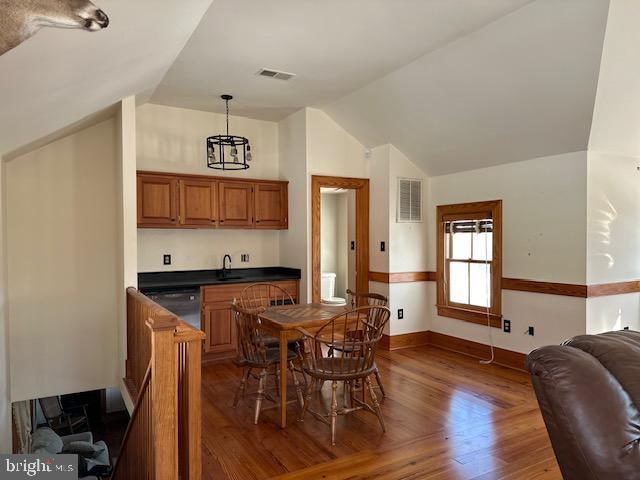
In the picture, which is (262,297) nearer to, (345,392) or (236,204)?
(236,204)

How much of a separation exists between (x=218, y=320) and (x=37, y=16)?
3970 millimetres

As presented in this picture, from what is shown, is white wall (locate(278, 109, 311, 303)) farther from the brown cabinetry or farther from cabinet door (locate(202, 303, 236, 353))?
cabinet door (locate(202, 303, 236, 353))

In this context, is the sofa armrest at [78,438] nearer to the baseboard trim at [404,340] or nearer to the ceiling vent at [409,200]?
the baseboard trim at [404,340]

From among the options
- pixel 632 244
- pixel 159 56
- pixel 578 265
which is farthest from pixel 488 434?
pixel 159 56

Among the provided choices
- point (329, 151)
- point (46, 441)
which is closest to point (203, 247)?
point (329, 151)

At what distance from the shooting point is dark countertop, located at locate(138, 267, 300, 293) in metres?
4.71

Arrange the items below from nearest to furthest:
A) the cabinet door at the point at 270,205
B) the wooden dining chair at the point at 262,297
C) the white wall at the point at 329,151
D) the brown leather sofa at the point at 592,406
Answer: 1. the brown leather sofa at the point at 592,406
2. the wooden dining chair at the point at 262,297
3. the white wall at the point at 329,151
4. the cabinet door at the point at 270,205

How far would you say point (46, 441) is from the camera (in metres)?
4.34

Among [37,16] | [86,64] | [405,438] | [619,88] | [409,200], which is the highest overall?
[619,88]

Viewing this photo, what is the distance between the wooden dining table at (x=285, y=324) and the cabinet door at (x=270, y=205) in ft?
6.61

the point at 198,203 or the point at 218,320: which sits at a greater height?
the point at 198,203

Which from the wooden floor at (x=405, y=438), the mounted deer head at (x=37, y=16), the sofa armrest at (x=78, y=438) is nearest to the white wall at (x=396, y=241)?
the wooden floor at (x=405, y=438)

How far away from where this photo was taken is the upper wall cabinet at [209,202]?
4.82 m

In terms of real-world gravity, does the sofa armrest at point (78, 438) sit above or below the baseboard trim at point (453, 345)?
below
